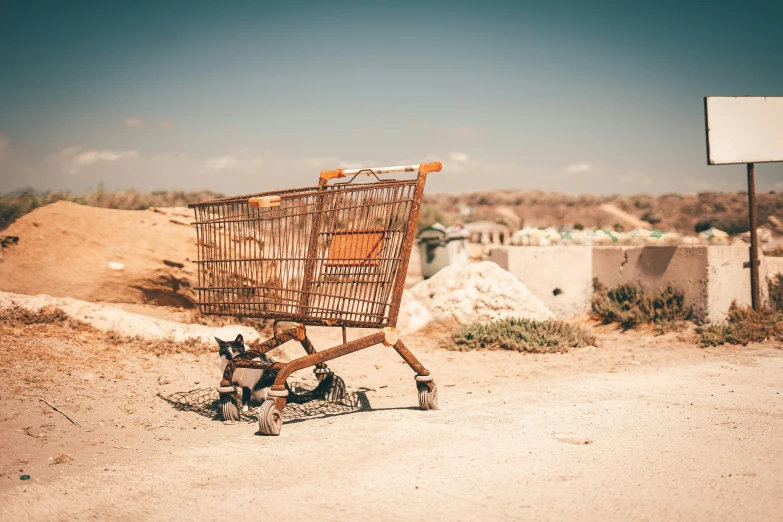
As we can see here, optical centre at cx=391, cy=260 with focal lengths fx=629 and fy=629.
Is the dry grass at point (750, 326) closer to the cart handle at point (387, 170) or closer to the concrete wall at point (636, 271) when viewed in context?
the concrete wall at point (636, 271)

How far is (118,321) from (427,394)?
3770 millimetres

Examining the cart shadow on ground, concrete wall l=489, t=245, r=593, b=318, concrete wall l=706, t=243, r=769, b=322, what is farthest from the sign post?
the cart shadow on ground

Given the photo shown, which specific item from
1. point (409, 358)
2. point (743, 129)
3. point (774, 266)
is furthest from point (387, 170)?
point (774, 266)

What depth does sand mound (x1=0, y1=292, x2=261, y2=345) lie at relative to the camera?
261 inches

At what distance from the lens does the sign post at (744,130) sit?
8898mm

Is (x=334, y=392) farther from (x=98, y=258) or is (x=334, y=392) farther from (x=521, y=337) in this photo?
(x=98, y=258)

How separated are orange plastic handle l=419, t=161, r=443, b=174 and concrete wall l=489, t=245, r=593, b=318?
572cm

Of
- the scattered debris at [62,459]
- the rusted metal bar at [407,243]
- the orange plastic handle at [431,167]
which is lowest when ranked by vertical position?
the scattered debris at [62,459]

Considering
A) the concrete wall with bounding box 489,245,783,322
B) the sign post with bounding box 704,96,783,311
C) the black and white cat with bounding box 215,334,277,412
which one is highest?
the sign post with bounding box 704,96,783,311

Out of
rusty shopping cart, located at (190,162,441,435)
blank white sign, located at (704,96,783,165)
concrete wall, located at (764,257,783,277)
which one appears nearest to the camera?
rusty shopping cart, located at (190,162,441,435)

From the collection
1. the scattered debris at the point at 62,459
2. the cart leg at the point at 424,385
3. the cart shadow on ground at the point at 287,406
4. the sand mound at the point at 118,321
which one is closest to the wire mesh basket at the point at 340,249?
the cart leg at the point at 424,385

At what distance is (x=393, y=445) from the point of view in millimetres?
3855

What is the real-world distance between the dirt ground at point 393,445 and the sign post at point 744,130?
3.56 m

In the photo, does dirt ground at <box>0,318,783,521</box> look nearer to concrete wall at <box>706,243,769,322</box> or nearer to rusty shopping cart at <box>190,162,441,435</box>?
rusty shopping cart at <box>190,162,441,435</box>
